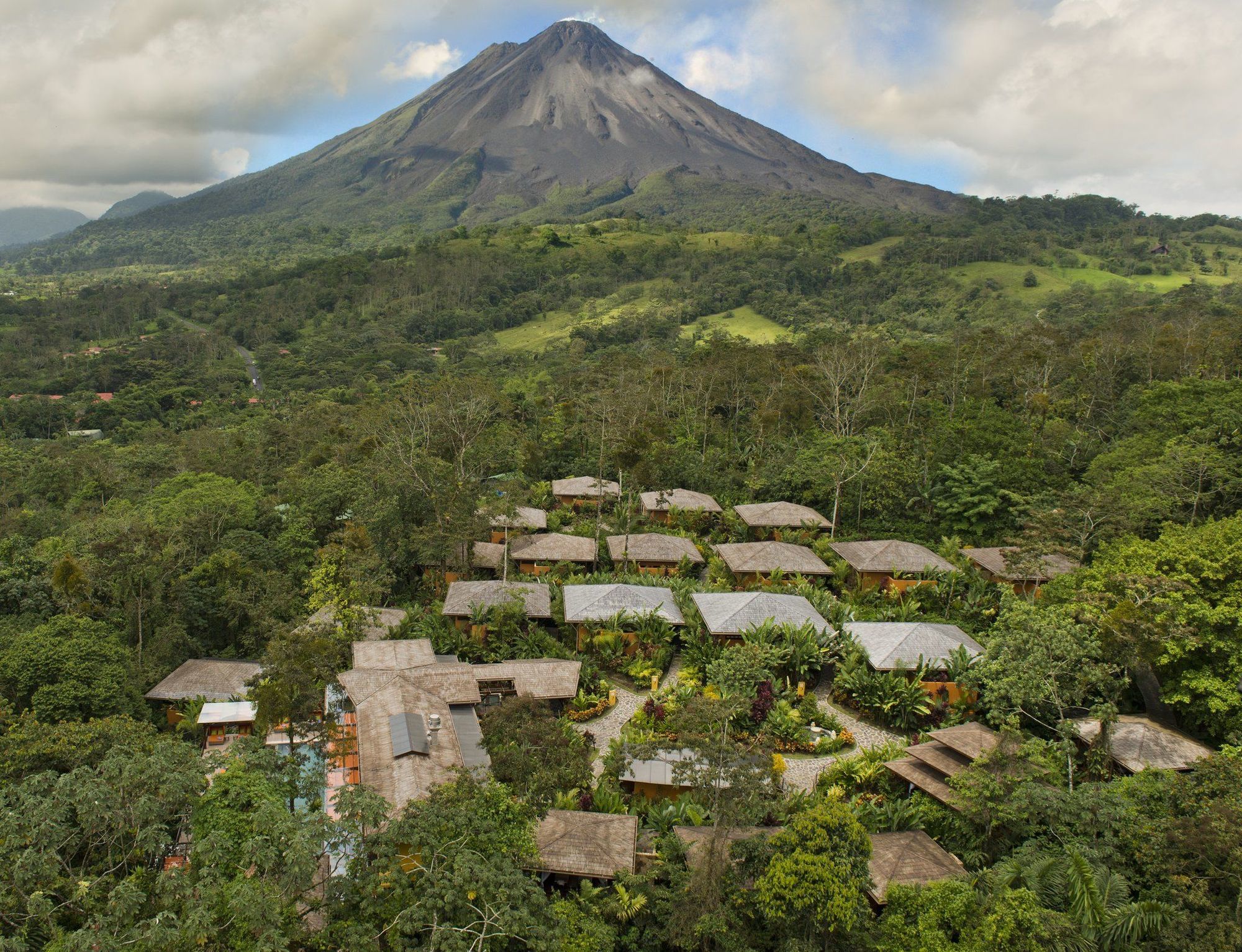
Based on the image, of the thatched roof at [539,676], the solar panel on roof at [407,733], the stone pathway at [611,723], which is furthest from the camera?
the thatched roof at [539,676]

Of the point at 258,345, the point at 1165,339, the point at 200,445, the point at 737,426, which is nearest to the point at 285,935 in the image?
the point at 737,426

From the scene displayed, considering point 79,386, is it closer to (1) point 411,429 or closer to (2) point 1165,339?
(1) point 411,429

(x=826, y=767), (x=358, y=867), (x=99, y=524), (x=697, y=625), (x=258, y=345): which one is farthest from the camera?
(x=258, y=345)

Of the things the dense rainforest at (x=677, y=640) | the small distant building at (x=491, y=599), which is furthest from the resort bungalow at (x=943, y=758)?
the small distant building at (x=491, y=599)

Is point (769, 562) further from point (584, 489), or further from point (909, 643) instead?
point (584, 489)

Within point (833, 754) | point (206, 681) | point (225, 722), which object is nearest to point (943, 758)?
point (833, 754)

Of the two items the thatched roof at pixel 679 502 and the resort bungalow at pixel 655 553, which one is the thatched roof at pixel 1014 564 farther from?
the thatched roof at pixel 679 502
